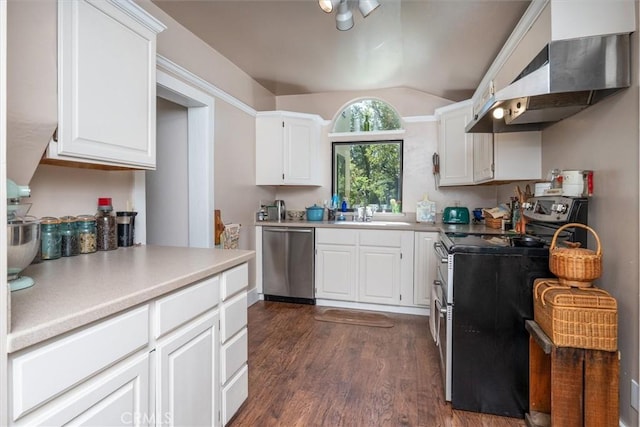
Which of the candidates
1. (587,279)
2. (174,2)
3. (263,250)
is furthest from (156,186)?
(587,279)

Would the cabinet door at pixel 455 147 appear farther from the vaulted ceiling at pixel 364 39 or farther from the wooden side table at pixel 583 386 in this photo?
the wooden side table at pixel 583 386

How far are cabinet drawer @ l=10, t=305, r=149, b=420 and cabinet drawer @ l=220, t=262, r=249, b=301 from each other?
482 mm

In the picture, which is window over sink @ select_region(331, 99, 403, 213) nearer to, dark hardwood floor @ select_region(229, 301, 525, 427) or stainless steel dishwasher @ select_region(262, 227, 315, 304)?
stainless steel dishwasher @ select_region(262, 227, 315, 304)

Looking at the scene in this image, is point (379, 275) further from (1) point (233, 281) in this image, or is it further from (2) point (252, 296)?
(1) point (233, 281)

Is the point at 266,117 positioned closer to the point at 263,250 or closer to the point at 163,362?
the point at 263,250

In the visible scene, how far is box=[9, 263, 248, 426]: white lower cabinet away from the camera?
2.50ft

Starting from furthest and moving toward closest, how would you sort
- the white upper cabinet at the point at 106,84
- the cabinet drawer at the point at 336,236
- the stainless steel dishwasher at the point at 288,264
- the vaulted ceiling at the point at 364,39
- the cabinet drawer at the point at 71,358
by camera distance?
1. the stainless steel dishwasher at the point at 288,264
2. the cabinet drawer at the point at 336,236
3. the vaulted ceiling at the point at 364,39
4. the white upper cabinet at the point at 106,84
5. the cabinet drawer at the point at 71,358

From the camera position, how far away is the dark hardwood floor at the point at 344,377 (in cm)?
172

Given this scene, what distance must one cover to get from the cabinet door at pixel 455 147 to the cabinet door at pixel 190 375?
2839 millimetres

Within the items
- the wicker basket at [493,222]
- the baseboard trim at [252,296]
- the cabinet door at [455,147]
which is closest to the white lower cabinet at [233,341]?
the baseboard trim at [252,296]

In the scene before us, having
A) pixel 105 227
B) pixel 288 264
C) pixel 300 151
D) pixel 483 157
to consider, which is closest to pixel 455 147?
pixel 483 157

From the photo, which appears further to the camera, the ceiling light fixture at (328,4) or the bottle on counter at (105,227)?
the ceiling light fixture at (328,4)

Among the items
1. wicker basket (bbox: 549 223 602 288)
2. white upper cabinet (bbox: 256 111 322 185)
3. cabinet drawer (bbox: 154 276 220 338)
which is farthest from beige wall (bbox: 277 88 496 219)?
cabinet drawer (bbox: 154 276 220 338)

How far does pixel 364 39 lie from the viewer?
2.68 metres
